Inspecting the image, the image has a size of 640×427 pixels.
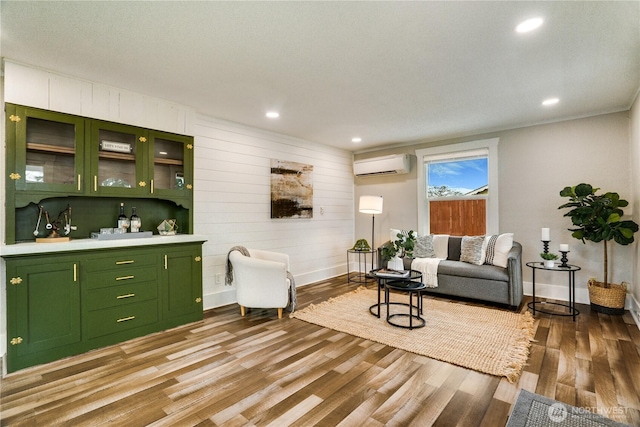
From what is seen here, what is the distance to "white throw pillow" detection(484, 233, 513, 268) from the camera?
165 inches

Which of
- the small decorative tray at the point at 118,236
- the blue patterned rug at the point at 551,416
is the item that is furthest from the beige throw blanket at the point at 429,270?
the small decorative tray at the point at 118,236

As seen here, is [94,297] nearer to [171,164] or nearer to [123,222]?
[123,222]

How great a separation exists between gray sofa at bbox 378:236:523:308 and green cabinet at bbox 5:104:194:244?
3.53 meters

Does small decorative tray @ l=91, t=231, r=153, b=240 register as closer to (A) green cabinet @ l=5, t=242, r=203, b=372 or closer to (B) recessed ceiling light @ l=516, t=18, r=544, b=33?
(A) green cabinet @ l=5, t=242, r=203, b=372

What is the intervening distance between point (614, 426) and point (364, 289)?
3398 millimetres

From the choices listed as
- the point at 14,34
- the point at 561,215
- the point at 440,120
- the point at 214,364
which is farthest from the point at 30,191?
the point at 561,215

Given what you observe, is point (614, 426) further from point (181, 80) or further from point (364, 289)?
point (181, 80)

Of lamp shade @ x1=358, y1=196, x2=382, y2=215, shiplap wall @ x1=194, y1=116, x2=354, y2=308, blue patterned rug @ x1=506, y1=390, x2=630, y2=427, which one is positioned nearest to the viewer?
blue patterned rug @ x1=506, y1=390, x2=630, y2=427

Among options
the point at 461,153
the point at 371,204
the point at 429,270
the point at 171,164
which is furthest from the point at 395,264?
the point at 171,164

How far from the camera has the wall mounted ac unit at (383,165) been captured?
18.5 ft

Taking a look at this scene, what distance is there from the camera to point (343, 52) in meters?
2.50

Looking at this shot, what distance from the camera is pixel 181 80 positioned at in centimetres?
302

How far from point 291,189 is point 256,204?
74 centimetres

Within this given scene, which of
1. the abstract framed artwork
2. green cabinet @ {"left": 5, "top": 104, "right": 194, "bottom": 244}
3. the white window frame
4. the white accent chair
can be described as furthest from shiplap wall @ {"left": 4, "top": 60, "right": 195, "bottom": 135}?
the white window frame
